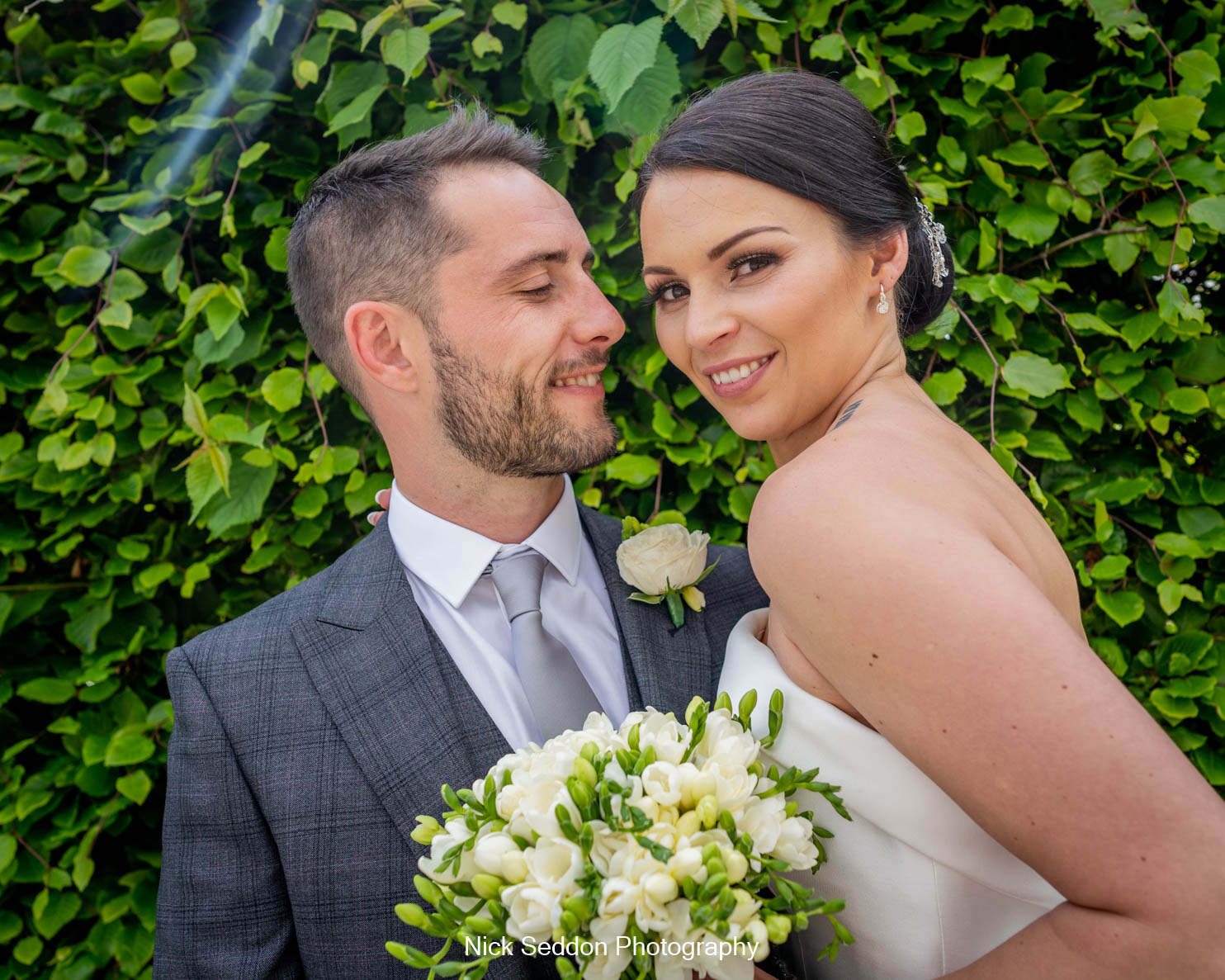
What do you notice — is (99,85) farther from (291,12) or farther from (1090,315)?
(1090,315)

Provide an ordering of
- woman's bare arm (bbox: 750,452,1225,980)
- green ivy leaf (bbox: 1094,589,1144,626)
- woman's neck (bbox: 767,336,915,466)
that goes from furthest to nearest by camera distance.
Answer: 1. green ivy leaf (bbox: 1094,589,1144,626)
2. woman's neck (bbox: 767,336,915,466)
3. woman's bare arm (bbox: 750,452,1225,980)

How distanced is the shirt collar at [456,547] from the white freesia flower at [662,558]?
22cm

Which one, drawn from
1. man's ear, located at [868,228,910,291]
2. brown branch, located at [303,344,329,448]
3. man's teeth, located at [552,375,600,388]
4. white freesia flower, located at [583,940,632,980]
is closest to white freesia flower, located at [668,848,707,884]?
white freesia flower, located at [583,940,632,980]

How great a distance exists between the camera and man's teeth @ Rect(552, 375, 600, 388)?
2.20 meters

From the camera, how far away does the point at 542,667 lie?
193 centimetres

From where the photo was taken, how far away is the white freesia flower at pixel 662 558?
2.00 m

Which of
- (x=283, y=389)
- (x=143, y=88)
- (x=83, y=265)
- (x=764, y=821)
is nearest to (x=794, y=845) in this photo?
(x=764, y=821)

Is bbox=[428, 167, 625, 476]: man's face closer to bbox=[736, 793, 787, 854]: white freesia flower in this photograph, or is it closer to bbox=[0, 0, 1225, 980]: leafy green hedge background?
bbox=[0, 0, 1225, 980]: leafy green hedge background

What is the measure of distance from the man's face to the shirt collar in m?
0.16

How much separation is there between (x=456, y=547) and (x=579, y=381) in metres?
0.52

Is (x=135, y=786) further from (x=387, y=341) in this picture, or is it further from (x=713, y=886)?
(x=713, y=886)

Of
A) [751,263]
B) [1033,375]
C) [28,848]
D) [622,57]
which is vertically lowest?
[28,848]

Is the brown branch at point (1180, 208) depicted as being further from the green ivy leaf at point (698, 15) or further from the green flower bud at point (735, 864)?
the green flower bud at point (735, 864)

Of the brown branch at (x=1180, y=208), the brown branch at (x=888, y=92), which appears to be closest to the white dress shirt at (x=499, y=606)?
the brown branch at (x=888, y=92)
